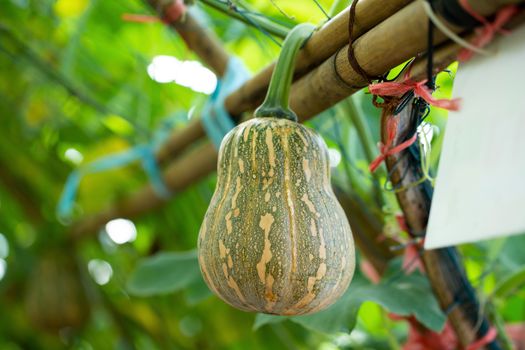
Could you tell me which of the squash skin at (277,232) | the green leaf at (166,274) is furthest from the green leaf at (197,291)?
the squash skin at (277,232)

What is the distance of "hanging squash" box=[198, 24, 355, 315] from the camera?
0.52 meters

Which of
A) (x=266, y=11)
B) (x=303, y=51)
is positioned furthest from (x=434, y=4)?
(x=266, y=11)

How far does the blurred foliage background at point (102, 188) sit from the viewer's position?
135 cm

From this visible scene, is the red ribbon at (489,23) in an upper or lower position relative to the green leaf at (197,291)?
upper

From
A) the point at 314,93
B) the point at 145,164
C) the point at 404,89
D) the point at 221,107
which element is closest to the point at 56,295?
the point at 145,164

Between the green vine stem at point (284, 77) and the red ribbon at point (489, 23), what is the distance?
7.2 inches

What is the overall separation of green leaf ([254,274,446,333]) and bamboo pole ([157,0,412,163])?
25 centimetres

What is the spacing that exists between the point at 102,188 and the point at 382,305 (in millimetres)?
902

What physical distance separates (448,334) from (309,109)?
366 millimetres

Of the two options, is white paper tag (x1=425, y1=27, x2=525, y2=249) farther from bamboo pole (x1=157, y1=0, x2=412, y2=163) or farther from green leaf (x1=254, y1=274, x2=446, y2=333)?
green leaf (x1=254, y1=274, x2=446, y2=333)

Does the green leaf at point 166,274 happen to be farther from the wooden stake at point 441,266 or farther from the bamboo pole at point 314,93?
the wooden stake at point 441,266

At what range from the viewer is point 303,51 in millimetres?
585

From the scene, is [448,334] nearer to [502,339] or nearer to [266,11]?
[502,339]

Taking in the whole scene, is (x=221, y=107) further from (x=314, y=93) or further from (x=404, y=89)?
(x=404, y=89)
